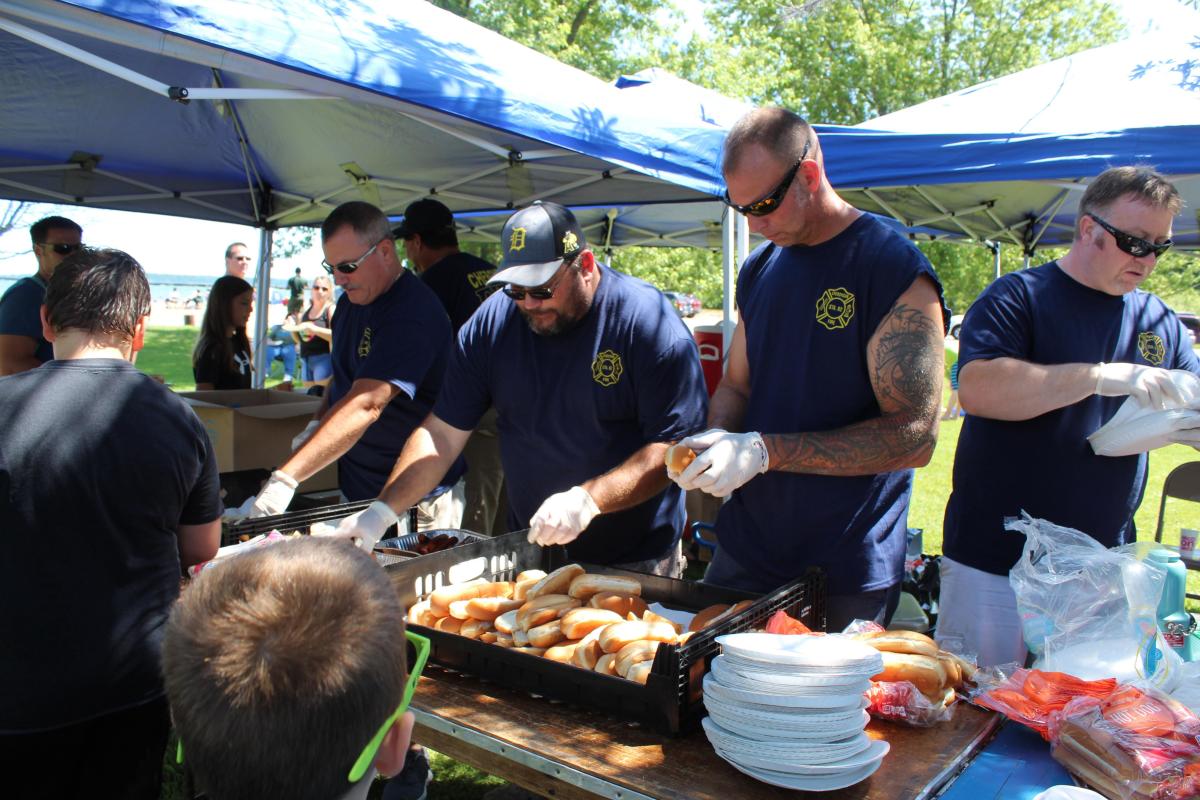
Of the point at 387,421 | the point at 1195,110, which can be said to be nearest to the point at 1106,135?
the point at 1195,110

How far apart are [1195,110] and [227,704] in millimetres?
5359

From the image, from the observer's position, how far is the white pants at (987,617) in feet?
8.45

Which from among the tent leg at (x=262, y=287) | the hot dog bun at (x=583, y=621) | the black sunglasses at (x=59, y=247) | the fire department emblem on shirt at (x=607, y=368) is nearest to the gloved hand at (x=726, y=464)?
the hot dog bun at (x=583, y=621)

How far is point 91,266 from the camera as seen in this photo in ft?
6.97

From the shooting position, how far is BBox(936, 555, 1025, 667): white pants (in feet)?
8.45

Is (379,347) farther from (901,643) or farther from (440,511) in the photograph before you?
(901,643)

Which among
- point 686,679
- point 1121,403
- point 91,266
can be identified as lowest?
point 686,679

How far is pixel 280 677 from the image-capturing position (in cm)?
95

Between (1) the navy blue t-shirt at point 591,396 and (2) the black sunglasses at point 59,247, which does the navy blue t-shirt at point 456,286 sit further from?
(2) the black sunglasses at point 59,247

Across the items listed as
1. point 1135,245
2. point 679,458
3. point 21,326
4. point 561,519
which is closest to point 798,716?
point 679,458

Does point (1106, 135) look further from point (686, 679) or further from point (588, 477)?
point (686, 679)

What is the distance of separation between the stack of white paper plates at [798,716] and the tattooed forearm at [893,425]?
2.24 ft

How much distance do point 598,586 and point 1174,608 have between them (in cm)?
140

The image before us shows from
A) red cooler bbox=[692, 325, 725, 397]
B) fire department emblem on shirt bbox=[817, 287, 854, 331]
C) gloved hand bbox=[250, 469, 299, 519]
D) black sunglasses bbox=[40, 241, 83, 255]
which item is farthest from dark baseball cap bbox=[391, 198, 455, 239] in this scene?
fire department emblem on shirt bbox=[817, 287, 854, 331]
